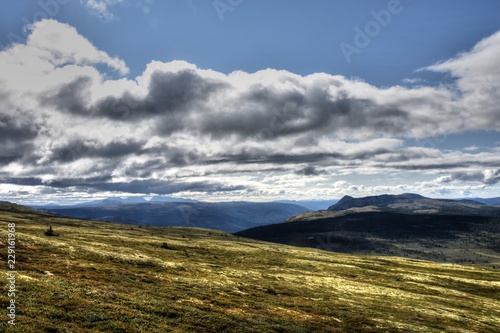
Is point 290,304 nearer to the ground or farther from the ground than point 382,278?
farther from the ground

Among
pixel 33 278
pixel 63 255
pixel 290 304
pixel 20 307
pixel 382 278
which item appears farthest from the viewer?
pixel 382 278

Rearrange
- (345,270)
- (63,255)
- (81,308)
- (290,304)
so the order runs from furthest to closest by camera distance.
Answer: (345,270), (63,255), (290,304), (81,308)

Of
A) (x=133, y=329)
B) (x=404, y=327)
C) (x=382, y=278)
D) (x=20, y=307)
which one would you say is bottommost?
(x=382, y=278)

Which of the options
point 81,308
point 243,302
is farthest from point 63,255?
point 243,302

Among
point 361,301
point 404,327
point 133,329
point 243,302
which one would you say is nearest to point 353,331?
point 404,327

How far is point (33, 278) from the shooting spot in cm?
3641

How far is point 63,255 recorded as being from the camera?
5350 cm

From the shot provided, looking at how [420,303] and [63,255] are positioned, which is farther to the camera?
[420,303]

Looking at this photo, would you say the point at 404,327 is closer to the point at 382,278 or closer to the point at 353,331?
the point at 353,331

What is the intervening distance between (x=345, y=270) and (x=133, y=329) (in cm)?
7679

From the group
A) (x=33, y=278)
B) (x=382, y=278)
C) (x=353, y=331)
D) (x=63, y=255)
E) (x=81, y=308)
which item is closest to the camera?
(x=81, y=308)

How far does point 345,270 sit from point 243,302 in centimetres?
5793

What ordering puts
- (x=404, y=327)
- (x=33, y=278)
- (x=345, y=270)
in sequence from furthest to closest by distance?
(x=345, y=270), (x=404, y=327), (x=33, y=278)

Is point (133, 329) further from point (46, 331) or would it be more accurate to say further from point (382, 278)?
point (382, 278)
